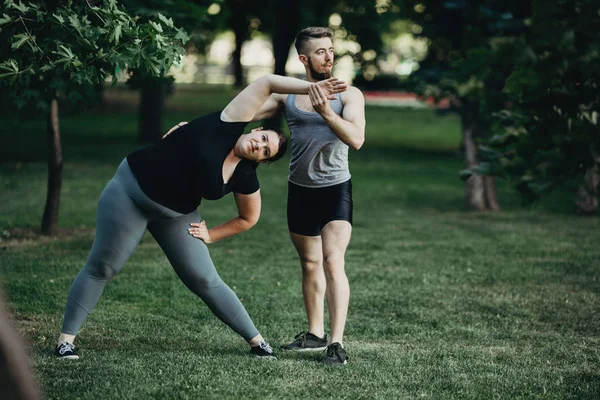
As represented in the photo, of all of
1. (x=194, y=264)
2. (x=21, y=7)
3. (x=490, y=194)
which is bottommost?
(x=490, y=194)

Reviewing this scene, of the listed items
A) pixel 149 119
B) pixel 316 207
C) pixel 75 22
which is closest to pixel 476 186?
pixel 316 207

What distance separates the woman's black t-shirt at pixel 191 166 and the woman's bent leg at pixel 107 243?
0.56 feet

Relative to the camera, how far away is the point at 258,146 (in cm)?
562

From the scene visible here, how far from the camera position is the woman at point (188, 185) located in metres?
5.57

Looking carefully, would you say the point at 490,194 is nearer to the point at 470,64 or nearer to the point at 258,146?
the point at 470,64

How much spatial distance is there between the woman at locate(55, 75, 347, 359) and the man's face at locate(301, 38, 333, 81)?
43 cm

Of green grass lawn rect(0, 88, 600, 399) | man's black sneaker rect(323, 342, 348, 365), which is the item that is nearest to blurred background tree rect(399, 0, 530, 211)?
green grass lawn rect(0, 88, 600, 399)

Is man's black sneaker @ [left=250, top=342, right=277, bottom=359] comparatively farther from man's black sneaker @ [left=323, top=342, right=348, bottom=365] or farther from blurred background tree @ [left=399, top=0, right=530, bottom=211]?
blurred background tree @ [left=399, top=0, right=530, bottom=211]

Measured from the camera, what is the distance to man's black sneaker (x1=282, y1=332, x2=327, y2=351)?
21.6 feet

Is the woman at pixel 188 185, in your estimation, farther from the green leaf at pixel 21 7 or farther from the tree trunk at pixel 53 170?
the tree trunk at pixel 53 170

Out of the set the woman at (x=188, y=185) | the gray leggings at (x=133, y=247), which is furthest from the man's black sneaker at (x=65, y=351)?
the woman at (x=188, y=185)

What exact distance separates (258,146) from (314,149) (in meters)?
0.64

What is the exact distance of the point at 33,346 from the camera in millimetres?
6422

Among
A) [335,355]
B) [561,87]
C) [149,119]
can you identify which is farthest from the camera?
[149,119]
